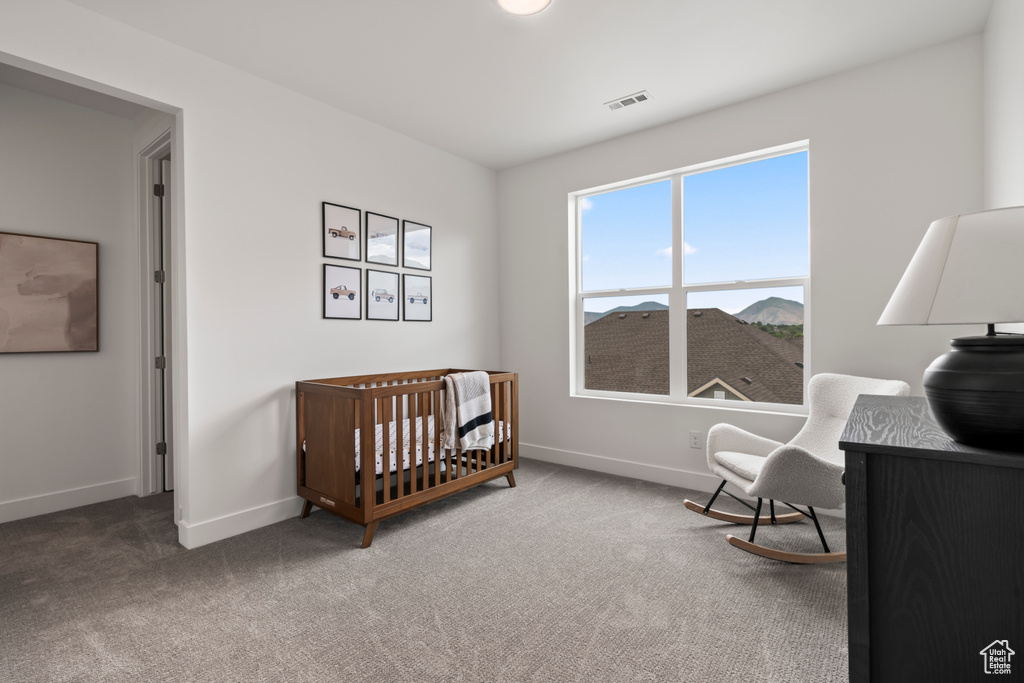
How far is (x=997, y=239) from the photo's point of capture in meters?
0.91

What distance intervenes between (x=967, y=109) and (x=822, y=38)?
0.80 m

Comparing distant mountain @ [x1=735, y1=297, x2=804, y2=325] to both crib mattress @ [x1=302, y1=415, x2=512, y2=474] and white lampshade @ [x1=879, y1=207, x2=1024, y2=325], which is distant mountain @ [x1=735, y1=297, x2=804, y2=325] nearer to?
crib mattress @ [x1=302, y1=415, x2=512, y2=474]

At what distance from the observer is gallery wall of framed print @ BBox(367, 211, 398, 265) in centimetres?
334

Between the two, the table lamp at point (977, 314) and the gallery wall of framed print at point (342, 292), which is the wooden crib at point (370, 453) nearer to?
the gallery wall of framed print at point (342, 292)

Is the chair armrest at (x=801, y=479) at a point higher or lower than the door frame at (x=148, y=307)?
lower

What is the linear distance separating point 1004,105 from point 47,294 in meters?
4.85

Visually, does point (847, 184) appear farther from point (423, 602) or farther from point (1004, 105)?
point (423, 602)

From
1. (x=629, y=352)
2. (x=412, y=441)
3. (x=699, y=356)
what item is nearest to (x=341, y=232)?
(x=412, y=441)

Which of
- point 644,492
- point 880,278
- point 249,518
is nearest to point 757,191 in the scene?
point 880,278

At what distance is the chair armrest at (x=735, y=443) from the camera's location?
2.68 metres

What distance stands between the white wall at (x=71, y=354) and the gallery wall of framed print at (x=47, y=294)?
60 millimetres

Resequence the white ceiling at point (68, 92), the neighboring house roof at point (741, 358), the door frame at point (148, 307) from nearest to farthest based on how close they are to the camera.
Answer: the white ceiling at point (68, 92)
the neighboring house roof at point (741, 358)
the door frame at point (148, 307)

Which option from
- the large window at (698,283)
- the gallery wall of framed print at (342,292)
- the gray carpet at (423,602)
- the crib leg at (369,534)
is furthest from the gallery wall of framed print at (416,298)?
the crib leg at (369,534)

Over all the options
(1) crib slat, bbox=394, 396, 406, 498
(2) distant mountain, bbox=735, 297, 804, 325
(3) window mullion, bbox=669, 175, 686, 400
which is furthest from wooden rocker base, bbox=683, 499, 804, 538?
(1) crib slat, bbox=394, 396, 406, 498
